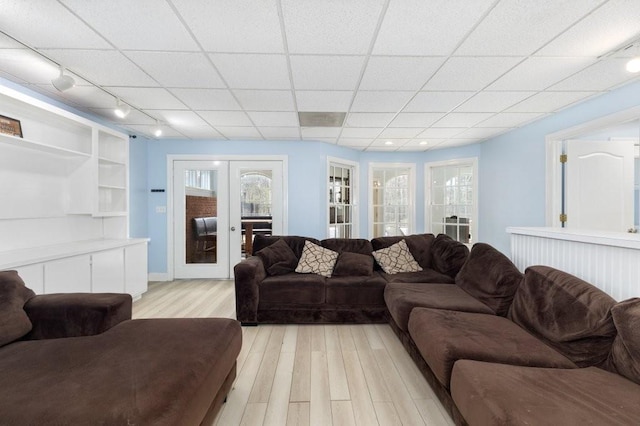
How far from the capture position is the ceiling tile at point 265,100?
9.54ft

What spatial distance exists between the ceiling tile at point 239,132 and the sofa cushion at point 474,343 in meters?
3.46

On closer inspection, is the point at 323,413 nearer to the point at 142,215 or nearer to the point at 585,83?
the point at 585,83

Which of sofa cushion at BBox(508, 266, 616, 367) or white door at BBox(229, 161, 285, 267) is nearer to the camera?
sofa cushion at BBox(508, 266, 616, 367)

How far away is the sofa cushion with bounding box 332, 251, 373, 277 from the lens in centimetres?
333

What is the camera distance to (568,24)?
1.86m

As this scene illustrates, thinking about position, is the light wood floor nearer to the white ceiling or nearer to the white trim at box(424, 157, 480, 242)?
the white ceiling

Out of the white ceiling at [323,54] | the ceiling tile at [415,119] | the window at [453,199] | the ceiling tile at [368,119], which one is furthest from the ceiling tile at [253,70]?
the window at [453,199]

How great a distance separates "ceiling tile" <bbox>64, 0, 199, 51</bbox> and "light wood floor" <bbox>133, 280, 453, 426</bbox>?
252 centimetres

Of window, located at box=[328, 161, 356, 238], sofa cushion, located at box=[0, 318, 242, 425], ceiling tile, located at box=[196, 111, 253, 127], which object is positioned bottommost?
sofa cushion, located at box=[0, 318, 242, 425]

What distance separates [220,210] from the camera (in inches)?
193

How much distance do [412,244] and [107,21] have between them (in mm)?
3672

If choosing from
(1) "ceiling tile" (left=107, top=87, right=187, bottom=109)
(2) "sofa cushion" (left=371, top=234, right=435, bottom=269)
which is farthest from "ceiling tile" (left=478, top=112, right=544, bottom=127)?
(1) "ceiling tile" (left=107, top=87, right=187, bottom=109)

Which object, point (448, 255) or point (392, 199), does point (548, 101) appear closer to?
point (448, 255)

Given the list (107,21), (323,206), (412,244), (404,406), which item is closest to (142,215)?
(323,206)
